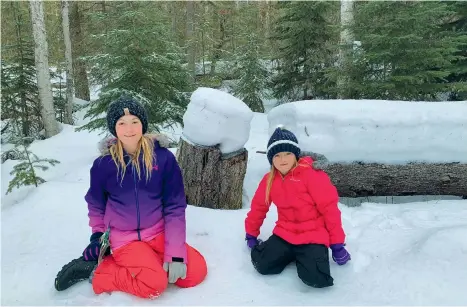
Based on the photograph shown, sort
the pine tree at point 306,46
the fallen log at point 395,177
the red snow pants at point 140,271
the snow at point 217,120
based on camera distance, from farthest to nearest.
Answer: the pine tree at point 306,46
the fallen log at point 395,177
the snow at point 217,120
the red snow pants at point 140,271

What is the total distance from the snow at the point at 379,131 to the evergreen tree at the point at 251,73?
316 inches

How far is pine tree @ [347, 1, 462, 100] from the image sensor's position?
6730 millimetres

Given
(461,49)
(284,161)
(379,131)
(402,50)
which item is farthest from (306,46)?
(284,161)

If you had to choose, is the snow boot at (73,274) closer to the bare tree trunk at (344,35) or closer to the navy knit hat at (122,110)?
the navy knit hat at (122,110)

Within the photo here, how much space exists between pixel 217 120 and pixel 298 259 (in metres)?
1.67

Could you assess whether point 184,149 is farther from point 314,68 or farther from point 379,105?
point 314,68

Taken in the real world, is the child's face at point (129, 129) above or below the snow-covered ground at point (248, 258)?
above

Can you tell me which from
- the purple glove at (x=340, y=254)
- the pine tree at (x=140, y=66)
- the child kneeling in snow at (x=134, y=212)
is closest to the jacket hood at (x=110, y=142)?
the child kneeling in snow at (x=134, y=212)

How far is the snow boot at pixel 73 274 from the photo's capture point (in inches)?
117

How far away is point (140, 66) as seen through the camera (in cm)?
669

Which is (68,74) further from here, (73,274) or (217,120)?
(73,274)

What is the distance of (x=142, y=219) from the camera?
9.88ft

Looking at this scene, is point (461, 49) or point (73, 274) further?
point (461, 49)

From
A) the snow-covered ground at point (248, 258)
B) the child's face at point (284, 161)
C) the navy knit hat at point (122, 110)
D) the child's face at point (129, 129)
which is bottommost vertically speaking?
the snow-covered ground at point (248, 258)
